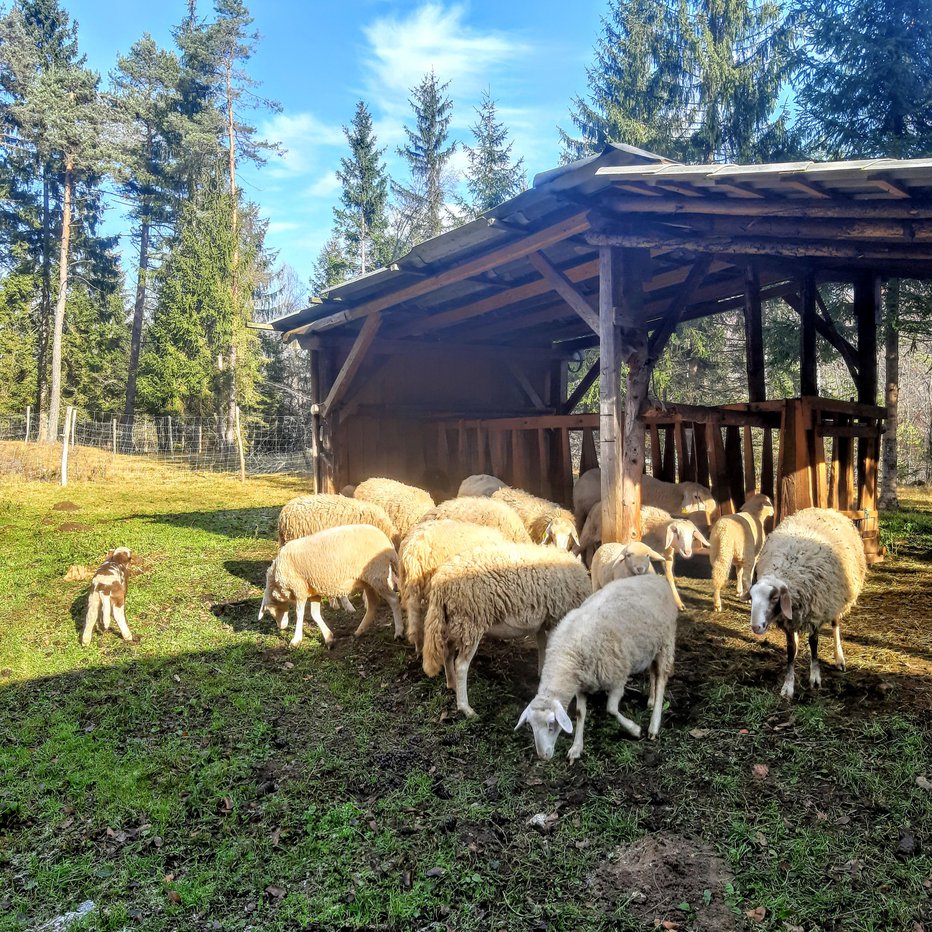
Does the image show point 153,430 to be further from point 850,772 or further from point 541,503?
point 850,772

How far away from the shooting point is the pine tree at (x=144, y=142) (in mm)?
30172

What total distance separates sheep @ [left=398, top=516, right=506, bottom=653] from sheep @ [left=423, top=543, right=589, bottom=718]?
1.67 feet

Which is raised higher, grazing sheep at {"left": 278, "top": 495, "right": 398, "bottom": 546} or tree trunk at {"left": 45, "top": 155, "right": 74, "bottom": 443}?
tree trunk at {"left": 45, "top": 155, "right": 74, "bottom": 443}

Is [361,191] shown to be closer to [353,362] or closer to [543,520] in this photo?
[353,362]

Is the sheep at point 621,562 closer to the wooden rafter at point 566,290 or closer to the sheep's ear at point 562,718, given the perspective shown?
the sheep's ear at point 562,718

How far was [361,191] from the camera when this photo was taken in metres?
33.2

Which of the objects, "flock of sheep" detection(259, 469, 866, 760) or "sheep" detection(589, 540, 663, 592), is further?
"sheep" detection(589, 540, 663, 592)

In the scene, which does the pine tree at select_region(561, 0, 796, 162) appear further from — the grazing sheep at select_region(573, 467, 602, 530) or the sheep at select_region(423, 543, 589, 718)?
the sheep at select_region(423, 543, 589, 718)

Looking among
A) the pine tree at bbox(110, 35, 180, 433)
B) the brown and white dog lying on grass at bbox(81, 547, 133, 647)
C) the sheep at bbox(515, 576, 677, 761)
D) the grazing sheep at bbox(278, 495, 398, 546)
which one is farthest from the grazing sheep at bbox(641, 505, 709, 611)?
the pine tree at bbox(110, 35, 180, 433)

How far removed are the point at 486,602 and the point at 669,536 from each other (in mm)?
2867

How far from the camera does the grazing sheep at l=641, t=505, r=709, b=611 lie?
658 centimetres

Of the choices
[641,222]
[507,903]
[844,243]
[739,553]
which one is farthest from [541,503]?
[507,903]

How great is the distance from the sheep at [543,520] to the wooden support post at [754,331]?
10.7 ft

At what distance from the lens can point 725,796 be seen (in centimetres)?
331
